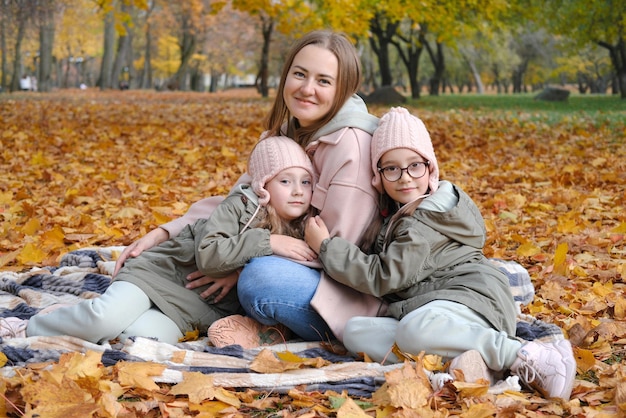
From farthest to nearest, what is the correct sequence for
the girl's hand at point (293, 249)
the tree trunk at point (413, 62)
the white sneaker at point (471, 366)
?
1. the tree trunk at point (413, 62)
2. the girl's hand at point (293, 249)
3. the white sneaker at point (471, 366)

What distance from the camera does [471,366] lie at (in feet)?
8.01

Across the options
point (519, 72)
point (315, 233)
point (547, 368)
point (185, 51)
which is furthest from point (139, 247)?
point (519, 72)

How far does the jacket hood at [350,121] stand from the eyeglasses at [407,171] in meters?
0.27

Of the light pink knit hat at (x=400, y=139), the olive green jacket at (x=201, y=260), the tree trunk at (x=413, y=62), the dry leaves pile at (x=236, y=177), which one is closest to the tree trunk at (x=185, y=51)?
the tree trunk at (x=413, y=62)

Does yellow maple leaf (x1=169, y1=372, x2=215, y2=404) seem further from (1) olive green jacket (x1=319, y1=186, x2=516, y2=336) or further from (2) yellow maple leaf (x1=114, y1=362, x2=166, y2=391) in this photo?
(1) olive green jacket (x1=319, y1=186, x2=516, y2=336)

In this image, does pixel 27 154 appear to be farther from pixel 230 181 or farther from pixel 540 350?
pixel 540 350

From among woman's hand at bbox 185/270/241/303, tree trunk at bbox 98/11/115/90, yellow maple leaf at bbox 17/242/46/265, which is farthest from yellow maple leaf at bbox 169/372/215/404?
tree trunk at bbox 98/11/115/90

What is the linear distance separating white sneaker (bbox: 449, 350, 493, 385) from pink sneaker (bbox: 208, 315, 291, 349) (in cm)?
80

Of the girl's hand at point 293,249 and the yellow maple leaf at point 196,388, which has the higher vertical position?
the girl's hand at point 293,249

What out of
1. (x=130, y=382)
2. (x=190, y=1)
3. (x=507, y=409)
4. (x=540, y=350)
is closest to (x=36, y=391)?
(x=130, y=382)

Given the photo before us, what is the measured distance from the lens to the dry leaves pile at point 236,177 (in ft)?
7.61

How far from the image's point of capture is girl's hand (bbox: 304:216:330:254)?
2.86 meters

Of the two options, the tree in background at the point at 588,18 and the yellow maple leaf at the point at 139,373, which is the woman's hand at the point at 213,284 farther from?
the tree in background at the point at 588,18

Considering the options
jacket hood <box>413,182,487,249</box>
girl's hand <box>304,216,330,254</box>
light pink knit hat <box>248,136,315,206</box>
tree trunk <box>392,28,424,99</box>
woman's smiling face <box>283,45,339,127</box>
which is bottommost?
girl's hand <box>304,216,330,254</box>
